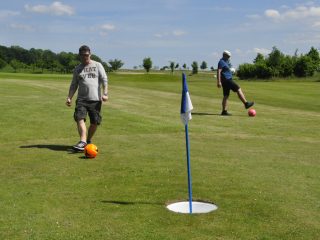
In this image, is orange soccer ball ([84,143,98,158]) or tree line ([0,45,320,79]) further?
tree line ([0,45,320,79])

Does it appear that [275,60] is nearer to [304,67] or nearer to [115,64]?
[304,67]

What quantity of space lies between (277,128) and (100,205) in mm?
8757

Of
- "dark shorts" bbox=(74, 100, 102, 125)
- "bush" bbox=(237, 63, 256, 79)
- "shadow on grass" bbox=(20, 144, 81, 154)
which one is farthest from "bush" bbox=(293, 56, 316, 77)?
"shadow on grass" bbox=(20, 144, 81, 154)

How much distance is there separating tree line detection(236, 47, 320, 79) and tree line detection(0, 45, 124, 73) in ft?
110

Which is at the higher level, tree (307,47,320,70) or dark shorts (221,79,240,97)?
tree (307,47,320,70)

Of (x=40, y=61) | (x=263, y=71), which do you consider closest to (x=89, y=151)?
(x=263, y=71)

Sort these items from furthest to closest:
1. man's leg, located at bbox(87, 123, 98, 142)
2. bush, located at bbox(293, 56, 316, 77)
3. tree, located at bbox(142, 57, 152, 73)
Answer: tree, located at bbox(142, 57, 152, 73) → bush, located at bbox(293, 56, 316, 77) → man's leg, located at bbox(87, 123, 98, 142)

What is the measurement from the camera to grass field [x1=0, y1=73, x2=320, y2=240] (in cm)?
580

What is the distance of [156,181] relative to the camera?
7930 mm

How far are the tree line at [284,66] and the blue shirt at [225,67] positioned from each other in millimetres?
80280

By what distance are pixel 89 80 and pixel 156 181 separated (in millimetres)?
3744

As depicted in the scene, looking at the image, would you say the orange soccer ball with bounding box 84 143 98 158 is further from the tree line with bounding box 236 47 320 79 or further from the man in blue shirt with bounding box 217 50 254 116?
the tree line with bounding box 236 47 320 79

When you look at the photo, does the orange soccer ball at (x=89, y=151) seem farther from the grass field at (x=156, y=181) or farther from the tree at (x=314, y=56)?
the tree at (x=314, y=56)

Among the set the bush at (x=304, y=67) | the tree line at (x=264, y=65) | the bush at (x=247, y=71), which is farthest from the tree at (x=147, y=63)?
the bush at (x=304, y=67)
